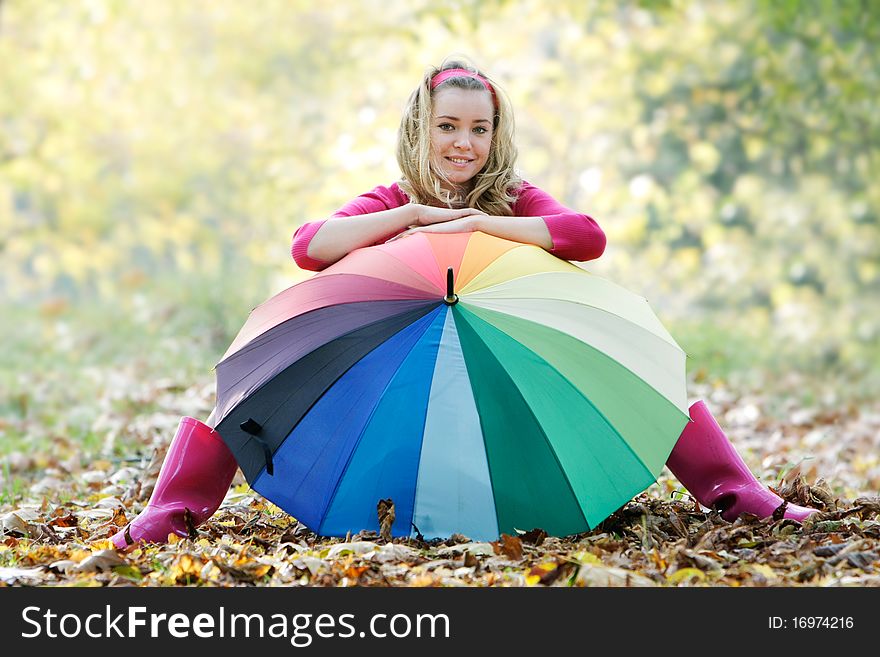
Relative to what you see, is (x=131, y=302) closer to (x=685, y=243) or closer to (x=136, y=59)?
(x=136, y=59)

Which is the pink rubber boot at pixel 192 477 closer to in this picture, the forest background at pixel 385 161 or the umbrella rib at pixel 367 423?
the umbrella rib at pixel 367 423

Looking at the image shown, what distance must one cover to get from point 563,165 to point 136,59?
21.5 ft

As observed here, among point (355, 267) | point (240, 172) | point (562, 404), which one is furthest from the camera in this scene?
point (240, 172)

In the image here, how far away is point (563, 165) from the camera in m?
14.4

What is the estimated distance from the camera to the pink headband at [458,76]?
12.8ft

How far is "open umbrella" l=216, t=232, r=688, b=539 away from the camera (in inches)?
116

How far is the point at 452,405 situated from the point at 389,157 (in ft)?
27.5

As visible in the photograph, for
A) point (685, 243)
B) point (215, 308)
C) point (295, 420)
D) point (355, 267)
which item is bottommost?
point (295, 420)

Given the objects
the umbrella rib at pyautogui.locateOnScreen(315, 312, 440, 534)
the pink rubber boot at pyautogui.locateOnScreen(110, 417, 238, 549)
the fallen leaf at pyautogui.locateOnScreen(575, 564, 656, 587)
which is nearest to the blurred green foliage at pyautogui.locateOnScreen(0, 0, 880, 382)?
the pink rubber boot at pyautogui.locateOnScreen(110, 417, 238, 549)

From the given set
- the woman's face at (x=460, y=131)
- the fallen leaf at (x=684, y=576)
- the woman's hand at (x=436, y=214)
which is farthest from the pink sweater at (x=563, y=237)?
the fallen leaf at (x=684, y=576)

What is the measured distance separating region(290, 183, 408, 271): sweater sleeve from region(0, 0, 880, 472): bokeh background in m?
3.31

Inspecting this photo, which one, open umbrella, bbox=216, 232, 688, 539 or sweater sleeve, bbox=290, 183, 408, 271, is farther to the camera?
sweater sleeve, bbox=290, 183, 408, 271

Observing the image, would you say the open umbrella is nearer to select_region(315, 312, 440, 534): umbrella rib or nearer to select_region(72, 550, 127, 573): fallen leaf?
select_region(315, 312, 440, 534): umbrella rib
